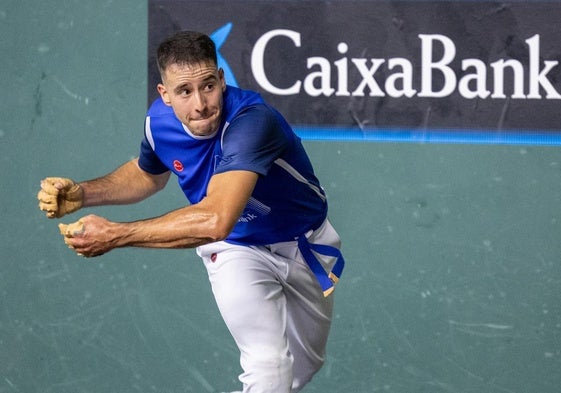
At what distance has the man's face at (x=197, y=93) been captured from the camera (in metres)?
2.95

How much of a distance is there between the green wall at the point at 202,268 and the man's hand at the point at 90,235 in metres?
1.37

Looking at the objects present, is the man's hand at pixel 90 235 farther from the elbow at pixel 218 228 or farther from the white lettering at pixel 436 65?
the white lettering at pixel 436 65

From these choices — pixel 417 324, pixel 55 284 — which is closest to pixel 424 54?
pixel 417 324

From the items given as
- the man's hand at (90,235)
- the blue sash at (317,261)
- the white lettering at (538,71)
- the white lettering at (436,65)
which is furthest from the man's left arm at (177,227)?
the white lettering at (538,71)

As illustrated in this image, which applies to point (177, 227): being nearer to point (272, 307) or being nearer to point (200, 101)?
point (200, 101)

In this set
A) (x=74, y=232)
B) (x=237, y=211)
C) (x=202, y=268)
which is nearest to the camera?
(x=74, y=232)

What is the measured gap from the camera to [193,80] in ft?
9.66

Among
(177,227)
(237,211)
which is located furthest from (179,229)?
(237,211)

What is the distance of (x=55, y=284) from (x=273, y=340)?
1262 mm

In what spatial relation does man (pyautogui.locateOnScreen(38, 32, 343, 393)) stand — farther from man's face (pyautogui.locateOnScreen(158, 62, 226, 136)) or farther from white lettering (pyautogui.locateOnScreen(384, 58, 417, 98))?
white lettering (pyautogui.locateOnScreen(384, 58, 417, 98))

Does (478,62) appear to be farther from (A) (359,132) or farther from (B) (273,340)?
(B) (273,340)

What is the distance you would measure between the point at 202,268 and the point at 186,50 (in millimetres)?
1276

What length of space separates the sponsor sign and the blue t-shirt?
66 centimetres

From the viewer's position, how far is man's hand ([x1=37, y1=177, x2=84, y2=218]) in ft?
10.1
